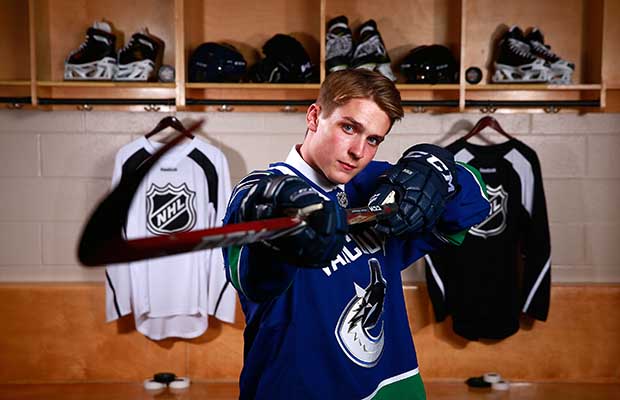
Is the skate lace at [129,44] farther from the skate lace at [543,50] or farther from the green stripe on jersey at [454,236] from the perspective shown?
the green stripe on jersey at [454,236]

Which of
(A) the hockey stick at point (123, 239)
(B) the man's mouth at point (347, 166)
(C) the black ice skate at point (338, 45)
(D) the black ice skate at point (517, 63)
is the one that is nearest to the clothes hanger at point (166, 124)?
(C) the black ice skate at point (338, 45)

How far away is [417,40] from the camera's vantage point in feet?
11.0

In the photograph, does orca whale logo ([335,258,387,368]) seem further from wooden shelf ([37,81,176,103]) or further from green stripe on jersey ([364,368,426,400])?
wooden shelf ([37,81,176,103])

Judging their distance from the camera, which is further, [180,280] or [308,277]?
[180,280]

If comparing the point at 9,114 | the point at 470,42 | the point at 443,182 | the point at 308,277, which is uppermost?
the point at 470,42

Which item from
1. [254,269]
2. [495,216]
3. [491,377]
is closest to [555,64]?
[495,216]

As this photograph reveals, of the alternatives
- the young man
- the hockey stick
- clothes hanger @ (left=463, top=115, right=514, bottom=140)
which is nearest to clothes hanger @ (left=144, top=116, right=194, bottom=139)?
clothes hanger @ (left=463, top=115, right=514, bottom=140)

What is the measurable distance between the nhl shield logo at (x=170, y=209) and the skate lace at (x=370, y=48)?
92 centimetres

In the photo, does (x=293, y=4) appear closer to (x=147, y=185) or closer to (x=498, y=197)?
(x=147, y=185)

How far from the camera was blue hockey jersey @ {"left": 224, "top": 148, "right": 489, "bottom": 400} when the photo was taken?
1.40 metres

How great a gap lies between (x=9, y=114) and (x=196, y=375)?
4.68ft

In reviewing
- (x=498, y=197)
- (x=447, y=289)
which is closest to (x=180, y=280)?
(x=447, y=289)

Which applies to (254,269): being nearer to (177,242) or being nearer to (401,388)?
(177,242)

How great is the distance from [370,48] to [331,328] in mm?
1884
